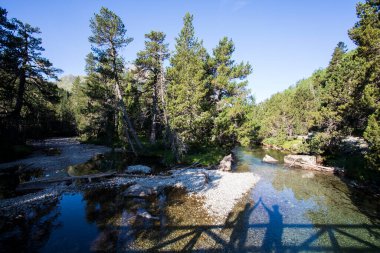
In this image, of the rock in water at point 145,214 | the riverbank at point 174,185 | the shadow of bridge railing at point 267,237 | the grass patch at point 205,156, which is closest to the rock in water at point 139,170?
the riverbank at point 174,185

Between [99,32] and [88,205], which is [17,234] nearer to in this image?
[88,205]

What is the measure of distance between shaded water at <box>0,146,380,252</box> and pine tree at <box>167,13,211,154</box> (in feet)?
35.7

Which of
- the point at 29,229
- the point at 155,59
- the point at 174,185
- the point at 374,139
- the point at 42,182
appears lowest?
the point at 29,229

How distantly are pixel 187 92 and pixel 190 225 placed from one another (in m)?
17.3

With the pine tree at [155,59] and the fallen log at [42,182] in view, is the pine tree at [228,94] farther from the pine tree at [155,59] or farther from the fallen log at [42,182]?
the fallen log at [42,182]

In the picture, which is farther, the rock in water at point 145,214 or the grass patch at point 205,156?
the grass patch at point 205,156

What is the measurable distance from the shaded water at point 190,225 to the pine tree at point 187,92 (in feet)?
35.7

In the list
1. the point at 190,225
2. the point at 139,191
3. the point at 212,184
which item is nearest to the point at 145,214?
the point at 190,225

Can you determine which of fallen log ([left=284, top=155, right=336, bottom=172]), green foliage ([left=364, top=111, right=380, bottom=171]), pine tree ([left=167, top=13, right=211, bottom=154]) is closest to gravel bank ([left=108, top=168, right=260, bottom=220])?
pine tree ([left=167, top=13, right=211, bottom=154])

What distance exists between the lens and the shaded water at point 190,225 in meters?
9.93

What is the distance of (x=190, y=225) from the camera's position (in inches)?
460

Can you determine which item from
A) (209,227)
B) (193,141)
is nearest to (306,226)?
(209,227)

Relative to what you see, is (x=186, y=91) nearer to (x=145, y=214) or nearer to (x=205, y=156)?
(x=205, y=156)

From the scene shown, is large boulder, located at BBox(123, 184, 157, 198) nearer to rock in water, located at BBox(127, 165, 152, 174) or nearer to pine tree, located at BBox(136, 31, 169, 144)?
rock in water, located at BBox(127, 165, 152, 174)
